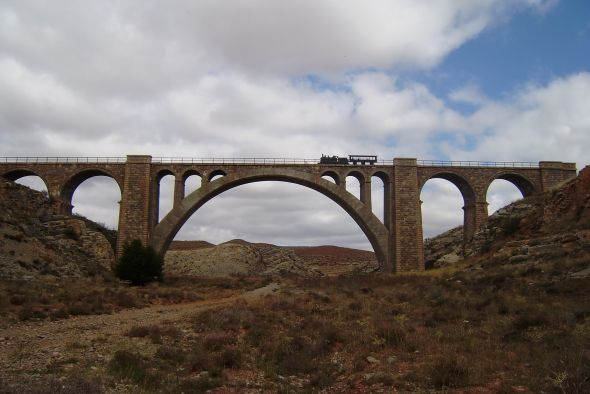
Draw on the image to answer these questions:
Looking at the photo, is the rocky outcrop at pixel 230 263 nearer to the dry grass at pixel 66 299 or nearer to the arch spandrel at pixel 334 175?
the arch spandrel at pixel 334 175

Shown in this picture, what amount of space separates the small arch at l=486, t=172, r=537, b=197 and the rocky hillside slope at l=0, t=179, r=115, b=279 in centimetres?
3619

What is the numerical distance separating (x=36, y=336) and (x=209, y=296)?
16.8 m

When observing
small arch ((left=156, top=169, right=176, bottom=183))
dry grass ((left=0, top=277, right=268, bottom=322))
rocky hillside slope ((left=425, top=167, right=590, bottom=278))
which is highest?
small arch ((left=156, top=169, right=176, bottom=183))

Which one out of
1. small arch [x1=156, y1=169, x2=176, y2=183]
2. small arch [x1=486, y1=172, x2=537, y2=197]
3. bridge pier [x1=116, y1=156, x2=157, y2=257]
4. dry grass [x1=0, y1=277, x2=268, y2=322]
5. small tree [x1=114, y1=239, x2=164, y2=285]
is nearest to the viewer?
dry grass [x1=0, y1=277, x2=268, y2=322]

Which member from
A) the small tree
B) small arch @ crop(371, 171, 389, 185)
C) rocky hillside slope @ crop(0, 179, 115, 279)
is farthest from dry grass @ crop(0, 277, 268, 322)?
small arch @ crop(371, 171, 389, 185)

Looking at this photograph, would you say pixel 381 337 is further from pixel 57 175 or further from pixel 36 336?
pixel 57 175

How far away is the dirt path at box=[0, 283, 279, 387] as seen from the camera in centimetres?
883

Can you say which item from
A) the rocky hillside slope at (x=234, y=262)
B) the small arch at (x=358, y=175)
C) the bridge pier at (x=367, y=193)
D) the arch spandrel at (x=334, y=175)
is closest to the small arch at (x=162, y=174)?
the rocky hillside slope at (x=234, y=262)

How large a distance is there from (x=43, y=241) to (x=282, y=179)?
21.7 meters

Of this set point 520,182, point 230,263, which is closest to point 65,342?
point 230,263

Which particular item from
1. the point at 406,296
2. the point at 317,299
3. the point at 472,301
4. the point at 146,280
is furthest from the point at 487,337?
the point at 146,280

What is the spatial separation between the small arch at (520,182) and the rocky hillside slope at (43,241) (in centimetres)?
3619

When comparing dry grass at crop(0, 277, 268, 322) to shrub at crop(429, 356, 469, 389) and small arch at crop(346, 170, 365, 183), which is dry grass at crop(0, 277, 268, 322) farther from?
small arch at crop(346, 170, 365, 183)

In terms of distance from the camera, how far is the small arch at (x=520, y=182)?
44094 mm
